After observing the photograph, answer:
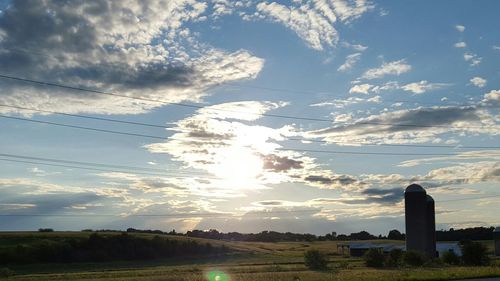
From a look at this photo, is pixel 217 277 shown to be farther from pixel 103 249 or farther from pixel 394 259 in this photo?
pixel 103 249

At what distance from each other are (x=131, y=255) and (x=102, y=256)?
305 inches

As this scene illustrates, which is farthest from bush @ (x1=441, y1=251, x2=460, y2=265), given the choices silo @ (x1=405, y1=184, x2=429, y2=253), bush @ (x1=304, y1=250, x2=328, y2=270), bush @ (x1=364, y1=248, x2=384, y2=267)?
bush @ (x1=304, y1=250, x2=328, y2=270)

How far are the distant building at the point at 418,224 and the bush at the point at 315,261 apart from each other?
49.6ft

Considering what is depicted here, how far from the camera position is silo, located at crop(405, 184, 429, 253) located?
81.5 meters

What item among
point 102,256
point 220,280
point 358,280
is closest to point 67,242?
point 102,256

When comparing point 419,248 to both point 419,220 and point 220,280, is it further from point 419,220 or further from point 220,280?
point 220,280

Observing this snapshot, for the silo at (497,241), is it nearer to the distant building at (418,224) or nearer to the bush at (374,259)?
the distant building at (418,224)

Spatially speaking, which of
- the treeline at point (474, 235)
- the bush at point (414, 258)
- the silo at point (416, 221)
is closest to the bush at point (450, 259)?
the bush at point (414, 258)

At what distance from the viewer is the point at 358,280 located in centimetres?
3828

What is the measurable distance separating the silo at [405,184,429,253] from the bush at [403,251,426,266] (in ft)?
23.4

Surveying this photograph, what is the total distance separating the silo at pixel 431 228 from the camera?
269 ft

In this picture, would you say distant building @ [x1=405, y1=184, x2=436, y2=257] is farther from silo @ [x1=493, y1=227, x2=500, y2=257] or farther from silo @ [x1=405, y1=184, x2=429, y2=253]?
silo @ [x1=493, y1=227, x2=500, y2=257]

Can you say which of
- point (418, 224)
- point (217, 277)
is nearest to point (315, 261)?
point (418, 224)

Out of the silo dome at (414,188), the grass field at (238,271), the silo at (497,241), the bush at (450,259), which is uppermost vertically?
the silo dome at (414,188)
